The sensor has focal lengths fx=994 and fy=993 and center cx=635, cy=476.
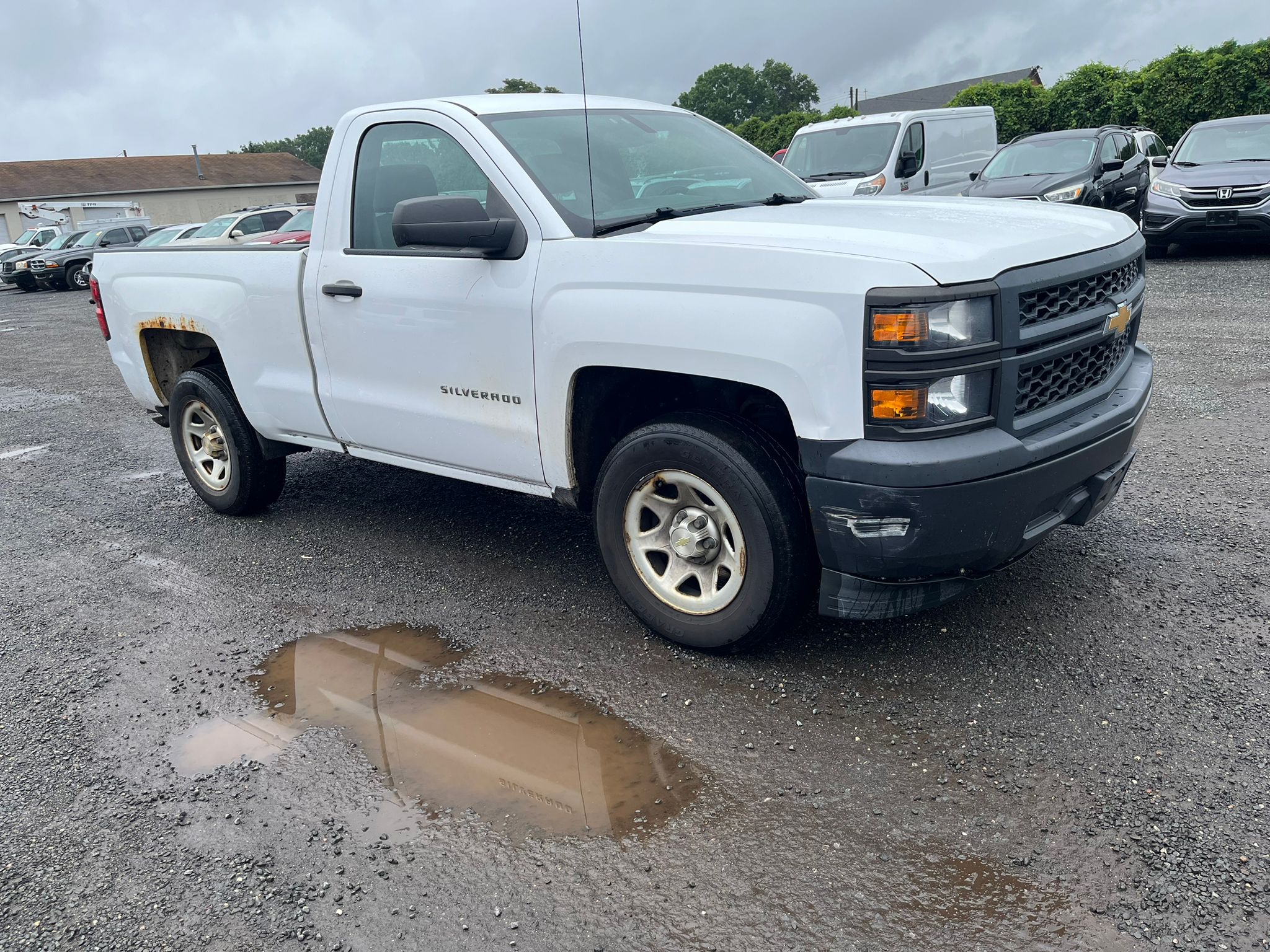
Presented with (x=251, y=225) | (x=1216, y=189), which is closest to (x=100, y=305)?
(x=1216, y=189)

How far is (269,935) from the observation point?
2.41m

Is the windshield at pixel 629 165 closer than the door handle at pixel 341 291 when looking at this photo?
Yes

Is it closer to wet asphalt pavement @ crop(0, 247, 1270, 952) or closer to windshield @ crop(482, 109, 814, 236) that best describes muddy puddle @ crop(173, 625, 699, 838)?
wet asphalt pavement @ crop(0, 247, 1270, 952)

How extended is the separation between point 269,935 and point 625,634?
5.67ft

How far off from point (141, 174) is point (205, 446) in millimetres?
58657

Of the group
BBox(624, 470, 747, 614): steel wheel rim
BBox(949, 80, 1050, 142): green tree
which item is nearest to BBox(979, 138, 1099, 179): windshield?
BBox(624, 470, 747, 614): steel wheel rim

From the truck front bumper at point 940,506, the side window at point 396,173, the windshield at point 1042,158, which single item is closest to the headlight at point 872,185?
the windshield at point 1042,158

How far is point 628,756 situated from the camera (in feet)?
9.97

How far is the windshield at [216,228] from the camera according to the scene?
18938 millimetres

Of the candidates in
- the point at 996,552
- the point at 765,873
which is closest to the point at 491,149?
the point at 996,552

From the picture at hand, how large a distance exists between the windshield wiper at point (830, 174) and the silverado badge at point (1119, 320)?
34.5 feet

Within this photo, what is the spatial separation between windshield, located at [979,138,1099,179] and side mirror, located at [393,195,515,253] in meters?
11.6

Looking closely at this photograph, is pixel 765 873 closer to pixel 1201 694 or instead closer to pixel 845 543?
pixel 845 543

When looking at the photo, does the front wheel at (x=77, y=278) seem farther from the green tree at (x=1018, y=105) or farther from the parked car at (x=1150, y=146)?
the green tree at (x=1018, y=105)
